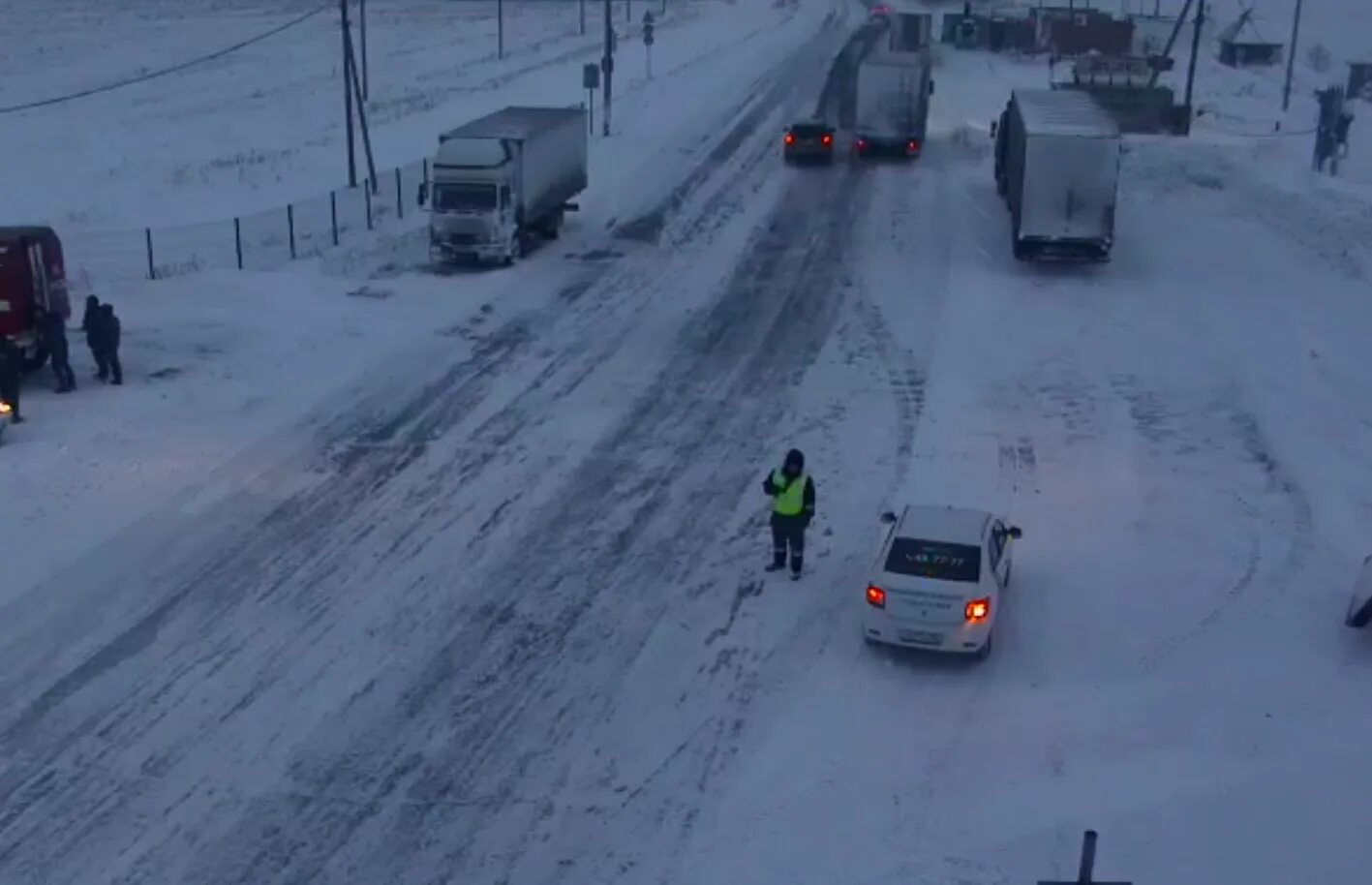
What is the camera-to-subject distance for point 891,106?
49.9 m

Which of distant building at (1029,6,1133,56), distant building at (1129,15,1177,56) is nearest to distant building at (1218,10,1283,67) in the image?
distant building at (1129,15,1177,56)

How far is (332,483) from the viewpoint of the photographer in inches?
862

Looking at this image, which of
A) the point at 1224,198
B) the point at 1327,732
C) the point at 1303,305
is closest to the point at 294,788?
the point at 1327,732

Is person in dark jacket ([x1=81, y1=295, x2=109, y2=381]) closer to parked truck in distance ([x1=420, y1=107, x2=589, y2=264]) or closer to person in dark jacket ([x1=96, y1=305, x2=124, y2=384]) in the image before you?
person in dark jacket ([x1=96, y1=305, x2=124, y2=384])

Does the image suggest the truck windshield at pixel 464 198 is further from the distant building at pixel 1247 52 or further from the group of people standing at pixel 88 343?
Answer: the distant building at pixel 1247 52

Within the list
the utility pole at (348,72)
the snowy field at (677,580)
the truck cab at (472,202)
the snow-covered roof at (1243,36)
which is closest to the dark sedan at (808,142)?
the utility pole at (348,72)

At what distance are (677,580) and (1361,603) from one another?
7493 mm

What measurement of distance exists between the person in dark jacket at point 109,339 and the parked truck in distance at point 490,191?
9.85 meters

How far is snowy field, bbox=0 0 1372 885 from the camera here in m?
13.7

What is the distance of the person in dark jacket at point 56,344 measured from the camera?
25.7 m

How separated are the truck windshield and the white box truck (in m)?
18.7

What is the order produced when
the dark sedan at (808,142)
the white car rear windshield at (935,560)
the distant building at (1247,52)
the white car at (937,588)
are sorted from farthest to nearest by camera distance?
the distant building at (1247,52) < the dark sedan at (808,142) < the white car rear windshield at (935,560) < the white car at (937,588)

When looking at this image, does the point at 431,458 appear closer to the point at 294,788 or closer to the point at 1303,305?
the point at 294,788

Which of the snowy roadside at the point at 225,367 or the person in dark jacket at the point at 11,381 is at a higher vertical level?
the person in dark jacket at the point at 11,381
